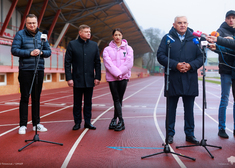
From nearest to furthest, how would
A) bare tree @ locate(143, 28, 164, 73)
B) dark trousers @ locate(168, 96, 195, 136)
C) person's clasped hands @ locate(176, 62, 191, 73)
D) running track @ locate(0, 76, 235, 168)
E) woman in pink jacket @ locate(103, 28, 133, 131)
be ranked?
1. running track @ locate(0, 76, 235, 168)
2. person's clasped hands @ locate(176, 62, 191, 73)
3. dark trousers @ locate(168, 96, 195, 136)
4. woman in pink jacket @ locate(103, 28, 133, 131)
5. bare tree @ locate(143, 28, 164, 73)

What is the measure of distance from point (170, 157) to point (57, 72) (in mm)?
18387

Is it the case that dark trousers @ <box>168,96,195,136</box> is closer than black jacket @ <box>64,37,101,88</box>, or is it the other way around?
dark trousers @ <box>168,96,195,136</box>

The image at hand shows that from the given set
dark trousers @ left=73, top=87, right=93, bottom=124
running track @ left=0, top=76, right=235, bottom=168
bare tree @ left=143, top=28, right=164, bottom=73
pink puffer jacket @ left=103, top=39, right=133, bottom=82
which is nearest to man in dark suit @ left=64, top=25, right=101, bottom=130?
dark trousers @ left=73, top=87, right=93, bottom=124

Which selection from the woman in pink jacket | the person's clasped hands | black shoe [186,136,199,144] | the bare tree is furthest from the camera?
the bare tree

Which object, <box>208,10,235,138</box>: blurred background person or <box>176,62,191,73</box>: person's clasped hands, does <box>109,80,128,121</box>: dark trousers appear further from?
<box>208,10,235,138</box>: blurred background person

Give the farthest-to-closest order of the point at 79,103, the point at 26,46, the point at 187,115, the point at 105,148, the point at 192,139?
the point at 79,103 < the point at 26,46 < the point at 187,115 < the point at 192,139 < the point at 105,148

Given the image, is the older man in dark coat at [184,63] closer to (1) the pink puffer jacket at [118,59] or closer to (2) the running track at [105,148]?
(2) the running track at [105,148]

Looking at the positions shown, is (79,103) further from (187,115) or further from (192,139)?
(192,139)

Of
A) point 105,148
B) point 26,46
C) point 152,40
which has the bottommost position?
point 105,148

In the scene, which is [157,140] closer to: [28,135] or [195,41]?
[195,41]

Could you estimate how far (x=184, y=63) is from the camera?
4.00 m

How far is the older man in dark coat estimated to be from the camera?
405 cm

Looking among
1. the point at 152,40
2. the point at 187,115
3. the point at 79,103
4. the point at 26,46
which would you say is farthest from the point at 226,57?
the point at 152,40

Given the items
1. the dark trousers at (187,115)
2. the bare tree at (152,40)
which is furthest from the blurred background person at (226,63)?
the bare tree at (152,40)
